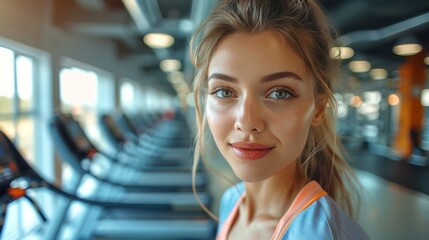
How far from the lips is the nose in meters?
0.04

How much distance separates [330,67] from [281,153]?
282mm

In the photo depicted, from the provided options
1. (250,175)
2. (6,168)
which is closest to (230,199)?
(250,175)

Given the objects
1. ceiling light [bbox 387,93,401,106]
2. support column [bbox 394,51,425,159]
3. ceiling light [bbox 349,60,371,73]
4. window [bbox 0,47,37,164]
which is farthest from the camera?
ceiling light [bbox 387,93,401,106]

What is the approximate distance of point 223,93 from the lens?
812mm

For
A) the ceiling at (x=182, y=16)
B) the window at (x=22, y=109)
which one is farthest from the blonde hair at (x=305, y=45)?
the window at (x=22, y=109)

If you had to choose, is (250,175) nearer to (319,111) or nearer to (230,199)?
(319,111)

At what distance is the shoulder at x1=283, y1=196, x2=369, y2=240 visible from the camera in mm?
660

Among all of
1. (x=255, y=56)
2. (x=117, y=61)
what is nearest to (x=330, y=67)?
(x=255, y=56)

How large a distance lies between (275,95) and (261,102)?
0.12 ft

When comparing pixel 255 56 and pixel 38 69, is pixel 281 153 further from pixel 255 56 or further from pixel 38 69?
pixel 38 69

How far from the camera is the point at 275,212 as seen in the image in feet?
2.97

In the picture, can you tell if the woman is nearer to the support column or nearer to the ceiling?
the ceiling

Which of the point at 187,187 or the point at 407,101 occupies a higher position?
the point at 407,101

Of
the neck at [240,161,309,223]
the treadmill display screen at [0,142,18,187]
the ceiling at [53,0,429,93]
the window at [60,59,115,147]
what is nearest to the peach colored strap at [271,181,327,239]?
the neck at [240,161,309,223]
